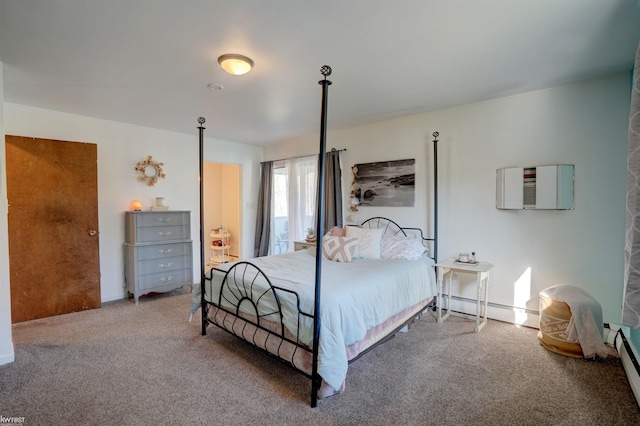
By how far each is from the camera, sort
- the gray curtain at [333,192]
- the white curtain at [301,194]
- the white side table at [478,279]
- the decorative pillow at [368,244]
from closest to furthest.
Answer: the white side table at [478,279]
the decorative pillow at [368,244]
the gray curtain at [333,192]
the white curtain at [301,194]

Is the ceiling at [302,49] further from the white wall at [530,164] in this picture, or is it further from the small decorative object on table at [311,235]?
the small decorative object on table at [311,235]

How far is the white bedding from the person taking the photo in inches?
77.3

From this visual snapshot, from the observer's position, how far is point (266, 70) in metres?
2.64

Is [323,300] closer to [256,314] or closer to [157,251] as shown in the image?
[256,314]

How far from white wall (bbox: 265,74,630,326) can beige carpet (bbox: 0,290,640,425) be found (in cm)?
64

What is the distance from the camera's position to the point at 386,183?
4191 mm

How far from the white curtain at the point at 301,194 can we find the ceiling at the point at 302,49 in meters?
1.65

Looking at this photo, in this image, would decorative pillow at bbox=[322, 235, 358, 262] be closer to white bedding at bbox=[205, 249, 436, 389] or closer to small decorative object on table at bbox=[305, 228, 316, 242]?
white bedding at bbox=[205, 249, 436, 389]

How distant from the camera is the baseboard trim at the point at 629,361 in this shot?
2.03m

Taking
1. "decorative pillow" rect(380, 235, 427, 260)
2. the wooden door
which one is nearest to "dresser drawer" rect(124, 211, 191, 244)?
the wooden door

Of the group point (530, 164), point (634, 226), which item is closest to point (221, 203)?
point (530, 164)

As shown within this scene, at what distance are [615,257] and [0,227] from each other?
5382 mm

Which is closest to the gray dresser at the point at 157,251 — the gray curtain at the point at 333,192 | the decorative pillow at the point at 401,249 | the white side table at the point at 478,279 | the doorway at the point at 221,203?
the doorway at the point at 221,203

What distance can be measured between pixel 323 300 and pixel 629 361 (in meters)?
2.36
